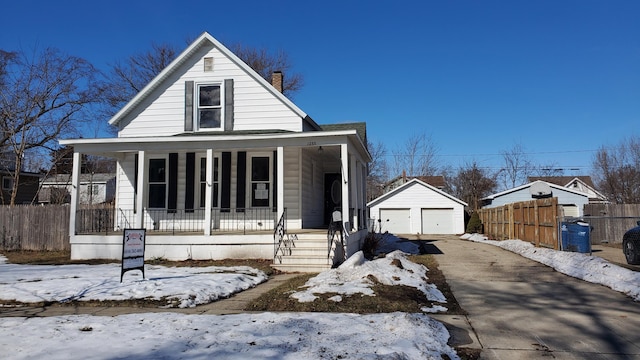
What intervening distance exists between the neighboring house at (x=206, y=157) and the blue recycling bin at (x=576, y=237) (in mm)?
6689

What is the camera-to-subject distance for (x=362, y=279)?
866cm

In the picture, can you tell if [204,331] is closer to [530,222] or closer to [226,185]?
[226,185]

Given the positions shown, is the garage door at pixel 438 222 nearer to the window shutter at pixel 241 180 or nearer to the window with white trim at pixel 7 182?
the window shutter at pixel 241 180

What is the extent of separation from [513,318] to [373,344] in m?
2.93

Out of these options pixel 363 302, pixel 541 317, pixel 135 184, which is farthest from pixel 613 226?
pixel 135 184

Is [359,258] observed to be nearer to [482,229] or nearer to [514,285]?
[514,285]

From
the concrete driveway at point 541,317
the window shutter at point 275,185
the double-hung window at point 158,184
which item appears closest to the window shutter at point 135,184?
the double-hung window at point 158,184

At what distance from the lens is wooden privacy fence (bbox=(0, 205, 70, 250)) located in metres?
16.7

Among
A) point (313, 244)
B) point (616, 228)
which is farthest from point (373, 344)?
point (616, 228)

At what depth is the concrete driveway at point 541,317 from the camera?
505 cm

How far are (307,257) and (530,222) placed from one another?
10.2 meters

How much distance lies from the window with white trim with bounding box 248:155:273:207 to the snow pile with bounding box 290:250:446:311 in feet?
15.9

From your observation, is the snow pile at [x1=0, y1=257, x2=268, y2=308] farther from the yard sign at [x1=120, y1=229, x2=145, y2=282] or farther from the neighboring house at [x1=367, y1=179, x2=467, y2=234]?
the neighboring house at [x1=367, y1=179, x2=467, y2=234]

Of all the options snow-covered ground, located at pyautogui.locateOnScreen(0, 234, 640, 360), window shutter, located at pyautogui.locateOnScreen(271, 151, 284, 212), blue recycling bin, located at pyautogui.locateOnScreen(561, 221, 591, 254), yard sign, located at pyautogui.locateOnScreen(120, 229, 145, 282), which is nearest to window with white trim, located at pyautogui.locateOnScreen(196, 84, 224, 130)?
window shutter, located at pyautogui.locateOnScreen(271, 151, 284, 212)
